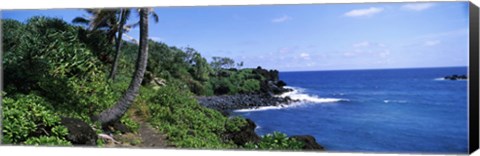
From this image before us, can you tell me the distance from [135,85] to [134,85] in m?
0.01

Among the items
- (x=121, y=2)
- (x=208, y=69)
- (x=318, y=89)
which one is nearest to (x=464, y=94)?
(x=318, y=89)

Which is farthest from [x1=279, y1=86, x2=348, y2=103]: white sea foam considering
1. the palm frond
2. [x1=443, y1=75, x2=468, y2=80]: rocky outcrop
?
the palm frond

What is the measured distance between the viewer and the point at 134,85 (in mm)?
7906

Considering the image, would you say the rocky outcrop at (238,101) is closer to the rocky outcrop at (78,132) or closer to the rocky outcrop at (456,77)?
the rocky outcrop at (78,132)

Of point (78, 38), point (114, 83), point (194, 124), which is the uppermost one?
point (78, 38)

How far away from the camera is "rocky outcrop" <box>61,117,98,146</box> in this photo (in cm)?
767

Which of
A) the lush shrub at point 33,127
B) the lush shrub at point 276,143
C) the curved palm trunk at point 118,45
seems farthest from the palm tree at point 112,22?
the lush shrub at point 276,143

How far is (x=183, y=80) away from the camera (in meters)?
8.01

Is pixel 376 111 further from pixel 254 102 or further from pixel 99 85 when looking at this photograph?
pixel 99 85

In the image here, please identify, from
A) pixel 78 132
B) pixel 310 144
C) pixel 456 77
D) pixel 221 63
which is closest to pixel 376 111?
pixel 310 144

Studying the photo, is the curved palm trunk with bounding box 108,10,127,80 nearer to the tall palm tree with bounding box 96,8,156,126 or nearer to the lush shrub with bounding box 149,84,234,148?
the tall palm tree with bounding box 96,8,156,126

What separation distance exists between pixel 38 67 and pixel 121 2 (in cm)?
157

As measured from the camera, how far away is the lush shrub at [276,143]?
7416 mm

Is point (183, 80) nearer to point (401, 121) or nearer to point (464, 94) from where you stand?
point (401, 121)
